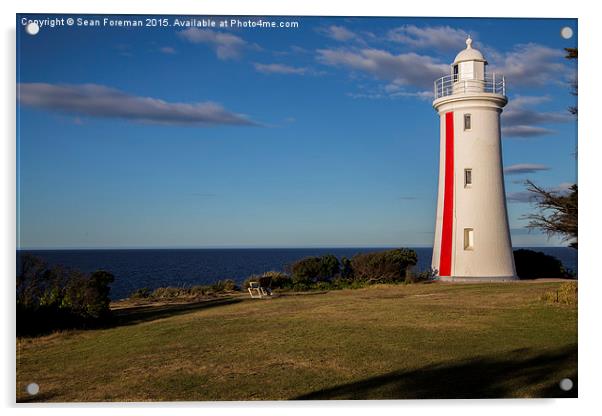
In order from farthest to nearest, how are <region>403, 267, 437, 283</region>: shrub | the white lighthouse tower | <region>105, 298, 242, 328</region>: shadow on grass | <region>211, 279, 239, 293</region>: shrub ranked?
1. <region>211, 279, 239, 293</region>: shrub
2. <region>403, 267, 437, 283</region>: shrub
3. the white lighthouse tower
4. <region>105, 298, 242, 328</region>: shadow on grass

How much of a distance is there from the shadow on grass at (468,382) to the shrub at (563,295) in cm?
222

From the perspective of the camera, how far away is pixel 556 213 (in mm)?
8805

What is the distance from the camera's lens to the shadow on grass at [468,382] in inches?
246

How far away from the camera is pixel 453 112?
1377cm

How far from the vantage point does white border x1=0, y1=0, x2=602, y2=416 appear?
20.6ft

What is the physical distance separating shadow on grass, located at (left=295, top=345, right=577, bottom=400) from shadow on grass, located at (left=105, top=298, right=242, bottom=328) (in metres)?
4.76

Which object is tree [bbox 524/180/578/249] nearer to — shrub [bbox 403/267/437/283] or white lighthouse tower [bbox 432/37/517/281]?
white lighthouse tower [bbox 432/37/517/281]

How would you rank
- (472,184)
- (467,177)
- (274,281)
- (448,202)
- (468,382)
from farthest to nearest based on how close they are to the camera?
(274,281)
(448,202)
(467,177)
(472,184)
(468,382)

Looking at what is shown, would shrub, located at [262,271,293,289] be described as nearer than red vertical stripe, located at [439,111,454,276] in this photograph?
No

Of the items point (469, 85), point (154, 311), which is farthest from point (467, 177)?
point (154, 311)

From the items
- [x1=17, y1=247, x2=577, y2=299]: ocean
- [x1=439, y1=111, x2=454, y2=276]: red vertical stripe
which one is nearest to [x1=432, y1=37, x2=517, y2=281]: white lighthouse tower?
[x1=439, y1=111, x2=454, y2=276]: red vertical stripe

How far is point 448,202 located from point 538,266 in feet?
13.0
